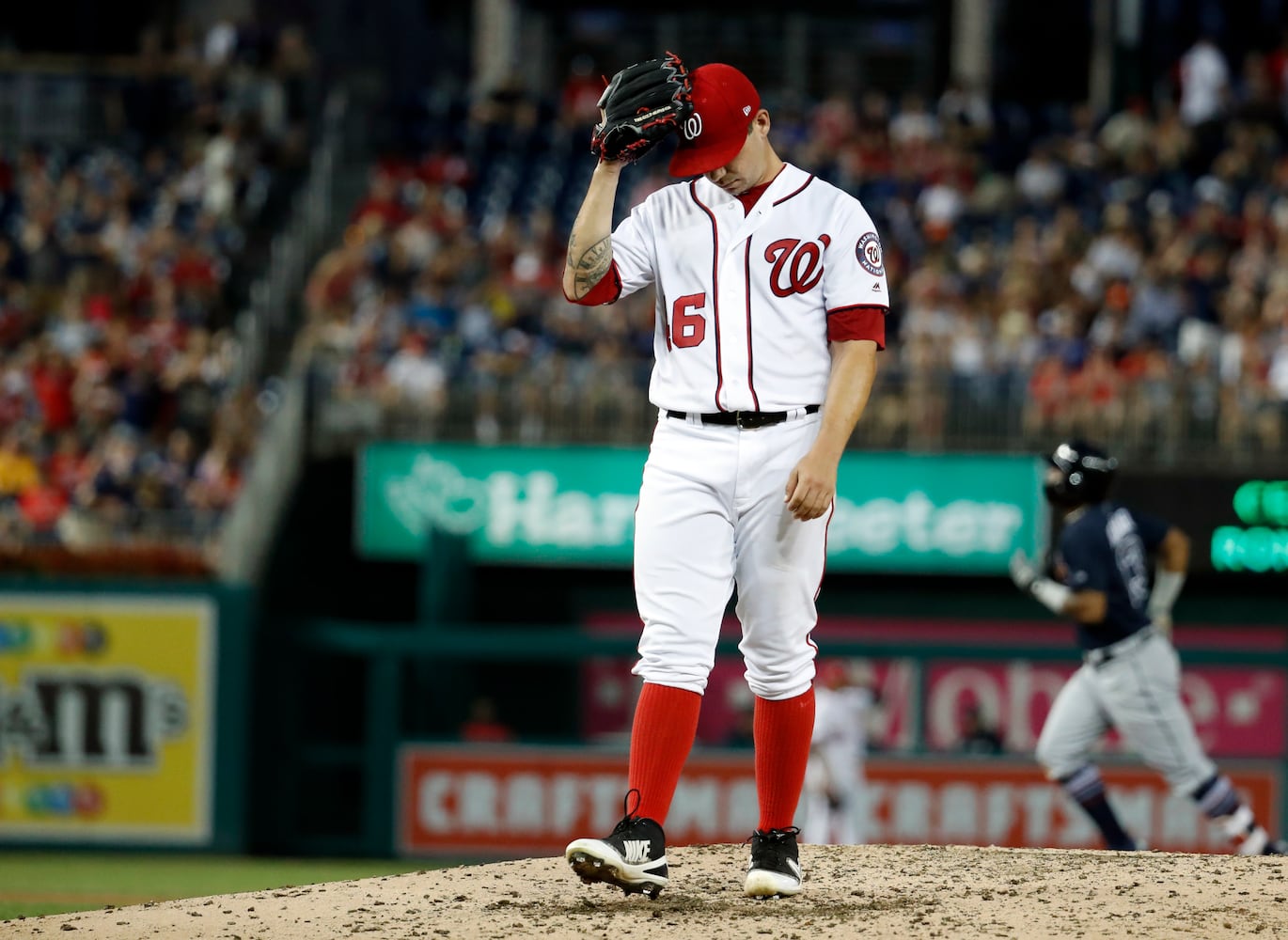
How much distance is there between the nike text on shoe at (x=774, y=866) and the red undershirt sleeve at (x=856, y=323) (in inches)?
47.9

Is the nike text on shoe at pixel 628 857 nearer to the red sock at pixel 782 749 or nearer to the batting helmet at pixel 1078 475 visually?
the red sock at pixel 782 749

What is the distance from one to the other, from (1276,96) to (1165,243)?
2.86 metres

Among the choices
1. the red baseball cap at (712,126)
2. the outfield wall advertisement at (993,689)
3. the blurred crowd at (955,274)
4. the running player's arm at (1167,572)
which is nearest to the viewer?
the red baseball cap at (712,126)

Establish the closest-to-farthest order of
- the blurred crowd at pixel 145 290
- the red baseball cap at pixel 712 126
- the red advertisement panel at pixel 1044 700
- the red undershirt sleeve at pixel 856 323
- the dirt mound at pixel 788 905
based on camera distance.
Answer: the dirt mound at pixel 788 905
the red baseball cap at pixel 712 126
the red undershirt sleeve at pixel 856 323
the blurred crowd at pixel 145 290
the red advertisement panel at pixel 1044 700

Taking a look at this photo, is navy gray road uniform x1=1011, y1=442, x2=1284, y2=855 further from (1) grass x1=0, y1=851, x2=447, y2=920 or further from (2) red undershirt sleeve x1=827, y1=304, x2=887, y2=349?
(2) red undershirt sleeve x1=827, y1=304, x2=887, y2=349

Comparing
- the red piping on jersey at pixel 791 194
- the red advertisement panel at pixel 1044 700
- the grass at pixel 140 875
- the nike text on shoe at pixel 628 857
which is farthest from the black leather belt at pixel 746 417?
the red advertisement panel at pixel 1044 700

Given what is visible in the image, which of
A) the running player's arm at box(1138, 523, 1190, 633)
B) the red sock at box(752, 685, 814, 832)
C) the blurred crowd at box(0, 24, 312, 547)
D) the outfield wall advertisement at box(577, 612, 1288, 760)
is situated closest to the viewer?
the red sock at box(752, 685, 814, 832)

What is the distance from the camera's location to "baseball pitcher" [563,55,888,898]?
4.55 metres

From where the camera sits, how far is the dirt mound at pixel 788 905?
4371mm

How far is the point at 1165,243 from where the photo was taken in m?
14.1

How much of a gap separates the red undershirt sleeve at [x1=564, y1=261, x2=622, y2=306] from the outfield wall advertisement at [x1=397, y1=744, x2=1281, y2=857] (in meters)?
6.20

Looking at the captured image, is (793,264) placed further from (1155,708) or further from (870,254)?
(1155,708)

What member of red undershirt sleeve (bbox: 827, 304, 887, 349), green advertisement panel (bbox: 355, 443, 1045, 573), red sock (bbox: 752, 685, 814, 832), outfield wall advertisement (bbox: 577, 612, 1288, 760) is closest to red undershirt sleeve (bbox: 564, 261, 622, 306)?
red undershirt sleeve (bbox: 827, 304, 887, 349)

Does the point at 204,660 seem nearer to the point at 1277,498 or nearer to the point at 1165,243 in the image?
the point at 1277,498
